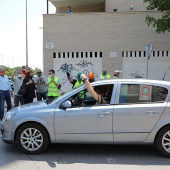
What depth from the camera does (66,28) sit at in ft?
49.4

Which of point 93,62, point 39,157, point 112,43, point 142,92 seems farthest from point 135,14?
point 39,157

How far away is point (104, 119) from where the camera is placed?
5074 millimetres

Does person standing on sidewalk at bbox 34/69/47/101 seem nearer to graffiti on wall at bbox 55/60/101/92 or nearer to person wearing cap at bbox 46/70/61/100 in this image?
person wearing cap at bbox 46/70/61/100

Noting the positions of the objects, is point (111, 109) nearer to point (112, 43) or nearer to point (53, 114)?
point (53, 114)

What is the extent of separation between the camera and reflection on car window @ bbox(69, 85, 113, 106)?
5.32 metres

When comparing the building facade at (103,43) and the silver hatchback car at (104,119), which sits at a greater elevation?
the building facade at (103,43)

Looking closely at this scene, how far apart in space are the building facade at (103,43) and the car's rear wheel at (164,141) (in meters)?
10.1

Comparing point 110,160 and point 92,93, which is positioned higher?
point 92,93

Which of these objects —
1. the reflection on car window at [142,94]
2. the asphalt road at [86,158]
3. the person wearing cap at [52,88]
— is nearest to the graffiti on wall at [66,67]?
the person wearing cap at [52,88]

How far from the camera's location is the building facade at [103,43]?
14.9 m

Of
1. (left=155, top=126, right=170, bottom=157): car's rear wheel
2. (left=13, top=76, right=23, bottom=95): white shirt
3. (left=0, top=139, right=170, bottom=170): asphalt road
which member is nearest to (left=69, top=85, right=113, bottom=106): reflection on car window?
(left=0, top=139, right=170, bottom=170): asphalt road

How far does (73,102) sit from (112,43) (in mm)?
10128

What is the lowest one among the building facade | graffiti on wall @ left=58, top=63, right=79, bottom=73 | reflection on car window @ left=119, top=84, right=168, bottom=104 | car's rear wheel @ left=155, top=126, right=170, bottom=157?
car's rear wheel @ left=155, top=126, right=170, bottom=157

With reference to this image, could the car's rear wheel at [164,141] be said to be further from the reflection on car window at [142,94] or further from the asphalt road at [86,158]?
the reflection on car window at [142,94]
